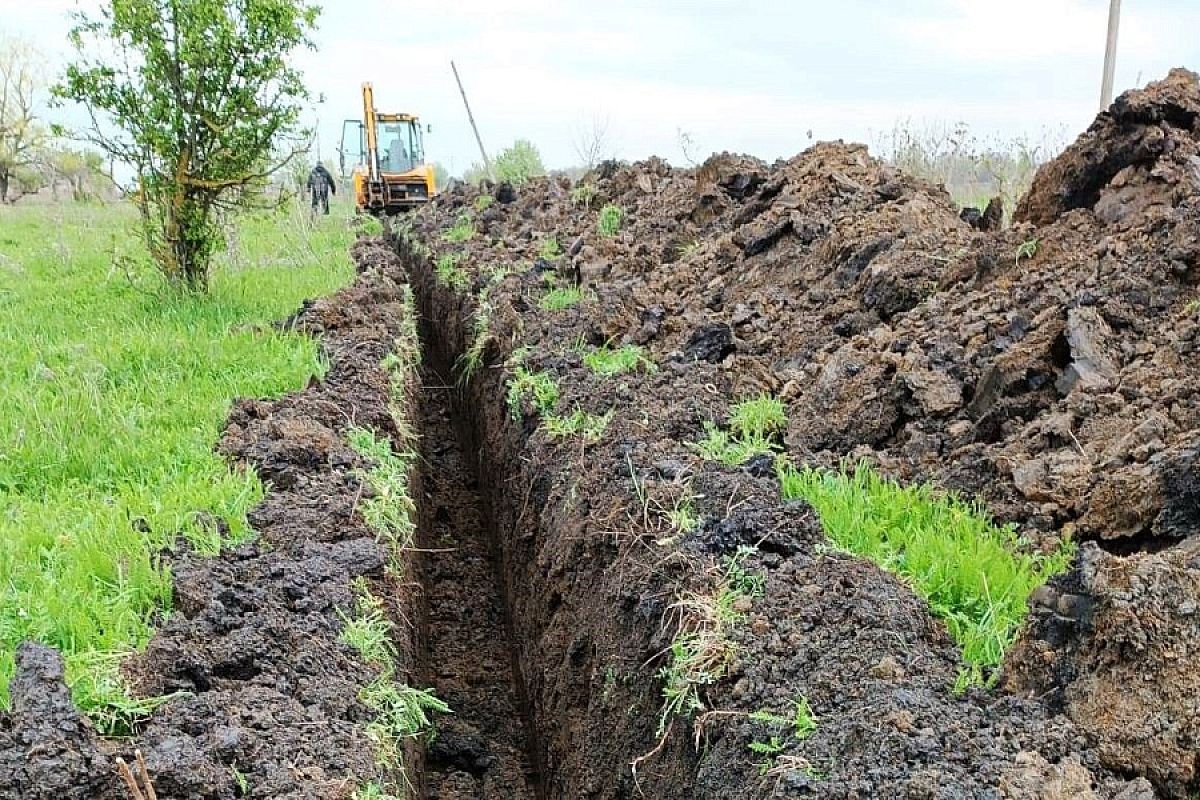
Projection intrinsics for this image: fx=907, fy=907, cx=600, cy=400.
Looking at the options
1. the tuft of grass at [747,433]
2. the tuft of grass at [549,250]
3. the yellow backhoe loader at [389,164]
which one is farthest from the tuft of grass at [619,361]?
the yellow backhoe loader at [389,164]

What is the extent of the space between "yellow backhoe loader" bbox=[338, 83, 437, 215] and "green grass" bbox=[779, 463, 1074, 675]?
763 inches

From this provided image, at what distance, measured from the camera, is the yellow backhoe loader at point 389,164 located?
21.6m

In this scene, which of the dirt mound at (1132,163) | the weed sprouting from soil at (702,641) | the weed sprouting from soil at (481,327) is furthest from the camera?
the weed sprouting from soil at (481,327)

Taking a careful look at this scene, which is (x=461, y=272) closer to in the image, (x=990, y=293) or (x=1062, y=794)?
(x=990, y=293)

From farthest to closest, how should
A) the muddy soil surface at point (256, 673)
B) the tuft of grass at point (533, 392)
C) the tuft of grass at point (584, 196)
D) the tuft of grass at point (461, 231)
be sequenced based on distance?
the tuft of grass at point (461, 231), the tuft of grass at point (584, 196), the tuft of grass at point (533, 392), the muddy soil surface at point (256, 673)

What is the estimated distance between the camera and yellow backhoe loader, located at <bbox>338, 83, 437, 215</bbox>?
2158 centimetres

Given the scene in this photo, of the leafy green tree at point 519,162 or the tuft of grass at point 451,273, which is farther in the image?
the leafy green tree at point 519,162

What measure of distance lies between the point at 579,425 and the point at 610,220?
5.36 meters

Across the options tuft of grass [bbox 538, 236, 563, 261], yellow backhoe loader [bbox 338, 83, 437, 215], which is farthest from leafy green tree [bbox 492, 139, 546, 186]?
tuft of grass [bbox 538, 236, 563, 261]

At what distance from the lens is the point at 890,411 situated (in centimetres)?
403

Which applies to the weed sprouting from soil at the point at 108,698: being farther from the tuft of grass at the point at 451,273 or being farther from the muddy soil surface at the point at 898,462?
the tuft of grass at the point at 451,273

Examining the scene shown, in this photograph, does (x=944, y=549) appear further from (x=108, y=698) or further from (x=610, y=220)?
(x=610, y=220)

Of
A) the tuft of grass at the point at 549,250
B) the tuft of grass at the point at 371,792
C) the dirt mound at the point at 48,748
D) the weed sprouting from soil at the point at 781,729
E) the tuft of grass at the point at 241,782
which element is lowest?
the tuft of grass at the point at 371,792

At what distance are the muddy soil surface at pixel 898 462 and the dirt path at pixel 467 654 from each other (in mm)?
367
